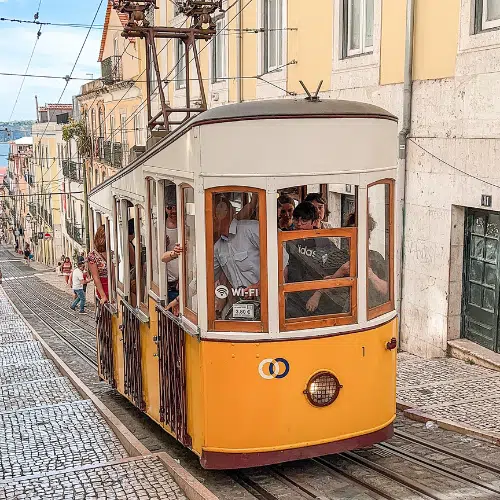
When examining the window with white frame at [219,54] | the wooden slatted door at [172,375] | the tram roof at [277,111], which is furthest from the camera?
the window with white frame at [219,54]

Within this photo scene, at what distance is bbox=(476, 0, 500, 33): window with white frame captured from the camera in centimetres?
894

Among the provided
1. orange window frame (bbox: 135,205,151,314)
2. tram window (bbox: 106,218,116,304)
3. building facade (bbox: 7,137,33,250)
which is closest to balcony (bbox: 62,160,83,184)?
building facade (bbox: 7,137,33,250)

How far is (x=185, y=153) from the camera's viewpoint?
17.8 ft

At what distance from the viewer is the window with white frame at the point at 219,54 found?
18.6 m

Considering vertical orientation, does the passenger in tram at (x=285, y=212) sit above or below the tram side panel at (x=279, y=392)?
above

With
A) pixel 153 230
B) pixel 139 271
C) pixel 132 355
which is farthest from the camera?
pixel 132 355

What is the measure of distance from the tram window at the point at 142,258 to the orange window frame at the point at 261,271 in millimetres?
1562

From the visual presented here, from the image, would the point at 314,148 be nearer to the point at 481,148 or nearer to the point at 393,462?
the point at 393,462

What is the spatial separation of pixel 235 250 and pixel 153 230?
129 centimetres

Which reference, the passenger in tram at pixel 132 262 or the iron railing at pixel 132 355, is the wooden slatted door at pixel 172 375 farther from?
the passenger in tram at pixel 132 262

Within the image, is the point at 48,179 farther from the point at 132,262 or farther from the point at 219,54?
the point at 132,262

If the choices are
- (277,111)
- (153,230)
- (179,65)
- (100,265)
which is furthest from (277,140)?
(179,65)

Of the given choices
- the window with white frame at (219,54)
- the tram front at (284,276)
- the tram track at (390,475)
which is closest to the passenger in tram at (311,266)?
the tram front at (284,276)

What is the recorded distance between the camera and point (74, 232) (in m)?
44.2
